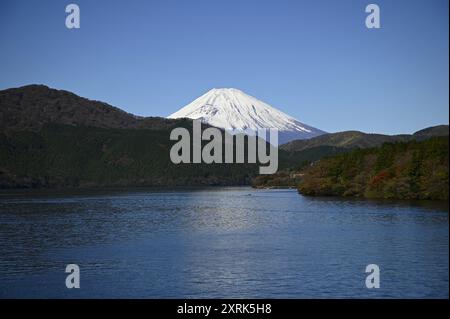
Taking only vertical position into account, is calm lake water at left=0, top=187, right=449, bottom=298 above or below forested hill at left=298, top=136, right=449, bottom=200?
below

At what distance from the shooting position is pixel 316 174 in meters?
91.2

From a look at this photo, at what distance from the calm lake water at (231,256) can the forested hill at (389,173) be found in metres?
14.0

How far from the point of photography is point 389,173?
2874 inches

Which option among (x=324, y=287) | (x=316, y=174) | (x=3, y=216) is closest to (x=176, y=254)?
(x=324, y=287)

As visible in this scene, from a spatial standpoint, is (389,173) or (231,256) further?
(389,173)

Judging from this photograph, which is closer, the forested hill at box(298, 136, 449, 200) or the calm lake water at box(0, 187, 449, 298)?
the calm lake water at box(0, 187, 449, 298)

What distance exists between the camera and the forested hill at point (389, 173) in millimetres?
64750

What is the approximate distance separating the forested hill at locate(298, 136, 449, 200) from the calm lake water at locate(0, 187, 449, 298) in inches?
550

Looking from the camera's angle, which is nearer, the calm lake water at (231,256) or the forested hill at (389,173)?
the calm lake water at (231,256)

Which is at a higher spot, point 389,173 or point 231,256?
point 389,173

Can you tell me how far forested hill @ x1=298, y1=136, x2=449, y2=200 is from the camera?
64.8 meters

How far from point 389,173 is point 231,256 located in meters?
47.1

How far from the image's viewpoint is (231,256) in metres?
30.0
